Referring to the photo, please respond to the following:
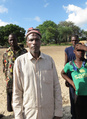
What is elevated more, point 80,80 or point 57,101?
point 80,80

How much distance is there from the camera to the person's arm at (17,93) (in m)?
1.34

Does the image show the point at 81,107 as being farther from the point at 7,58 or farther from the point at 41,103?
the point at 7,58

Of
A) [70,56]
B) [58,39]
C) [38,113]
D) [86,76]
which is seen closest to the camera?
[38,113]

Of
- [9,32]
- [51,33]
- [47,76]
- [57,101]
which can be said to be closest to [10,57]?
[47,76]

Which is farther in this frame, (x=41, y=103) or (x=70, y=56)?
(x=70, y=56)

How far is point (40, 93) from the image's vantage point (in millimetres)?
1370

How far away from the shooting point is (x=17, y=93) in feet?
4.59

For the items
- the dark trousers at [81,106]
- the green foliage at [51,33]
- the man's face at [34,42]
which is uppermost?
the green foliage at [51,33]

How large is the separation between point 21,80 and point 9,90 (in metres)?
1.53

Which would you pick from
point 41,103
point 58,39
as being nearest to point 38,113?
point 41,103

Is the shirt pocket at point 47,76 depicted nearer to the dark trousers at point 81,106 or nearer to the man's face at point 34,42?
the man's face at point 34,42

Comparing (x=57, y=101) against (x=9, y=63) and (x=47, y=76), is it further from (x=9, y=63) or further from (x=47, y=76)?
(x=9, y=63)

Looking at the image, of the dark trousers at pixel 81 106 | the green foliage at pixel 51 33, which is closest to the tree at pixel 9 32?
the green foliage at pixel 51 33

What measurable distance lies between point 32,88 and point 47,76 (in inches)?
9.8
